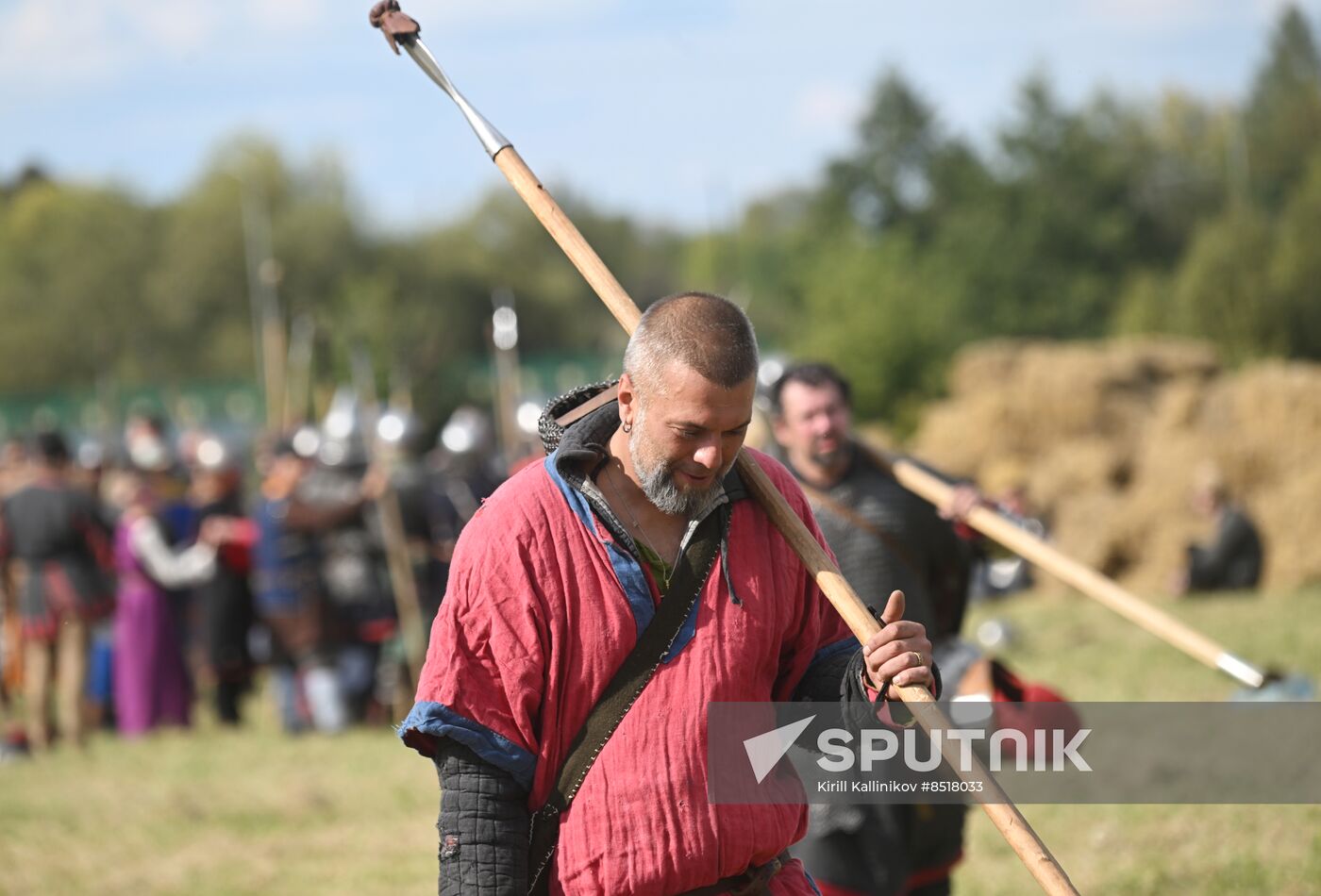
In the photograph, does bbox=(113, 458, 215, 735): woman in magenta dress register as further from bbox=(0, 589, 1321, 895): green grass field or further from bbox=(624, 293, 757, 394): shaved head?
bbox=(624, 293, 757, 394): shaved head

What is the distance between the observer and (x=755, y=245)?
6788 cm

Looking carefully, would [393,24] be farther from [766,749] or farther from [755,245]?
[755,245]

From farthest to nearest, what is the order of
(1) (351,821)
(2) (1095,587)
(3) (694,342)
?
(1) (351,821) < (2) (1095,587) < (3) (694,342)

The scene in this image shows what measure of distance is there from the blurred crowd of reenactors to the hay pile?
723cm

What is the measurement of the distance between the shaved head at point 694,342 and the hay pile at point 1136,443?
45.3ft

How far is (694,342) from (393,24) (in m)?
1.27

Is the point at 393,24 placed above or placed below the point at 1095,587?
above

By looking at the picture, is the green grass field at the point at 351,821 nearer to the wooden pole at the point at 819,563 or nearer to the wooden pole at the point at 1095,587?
the wooden pole at the point at 1095,587

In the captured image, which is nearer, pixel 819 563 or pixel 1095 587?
pixel 819 563

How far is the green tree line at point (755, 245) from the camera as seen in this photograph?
49.0 metres

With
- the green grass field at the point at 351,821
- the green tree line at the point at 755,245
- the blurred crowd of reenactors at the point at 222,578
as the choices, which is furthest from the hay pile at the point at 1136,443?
the green tree line at the point at 755,245
